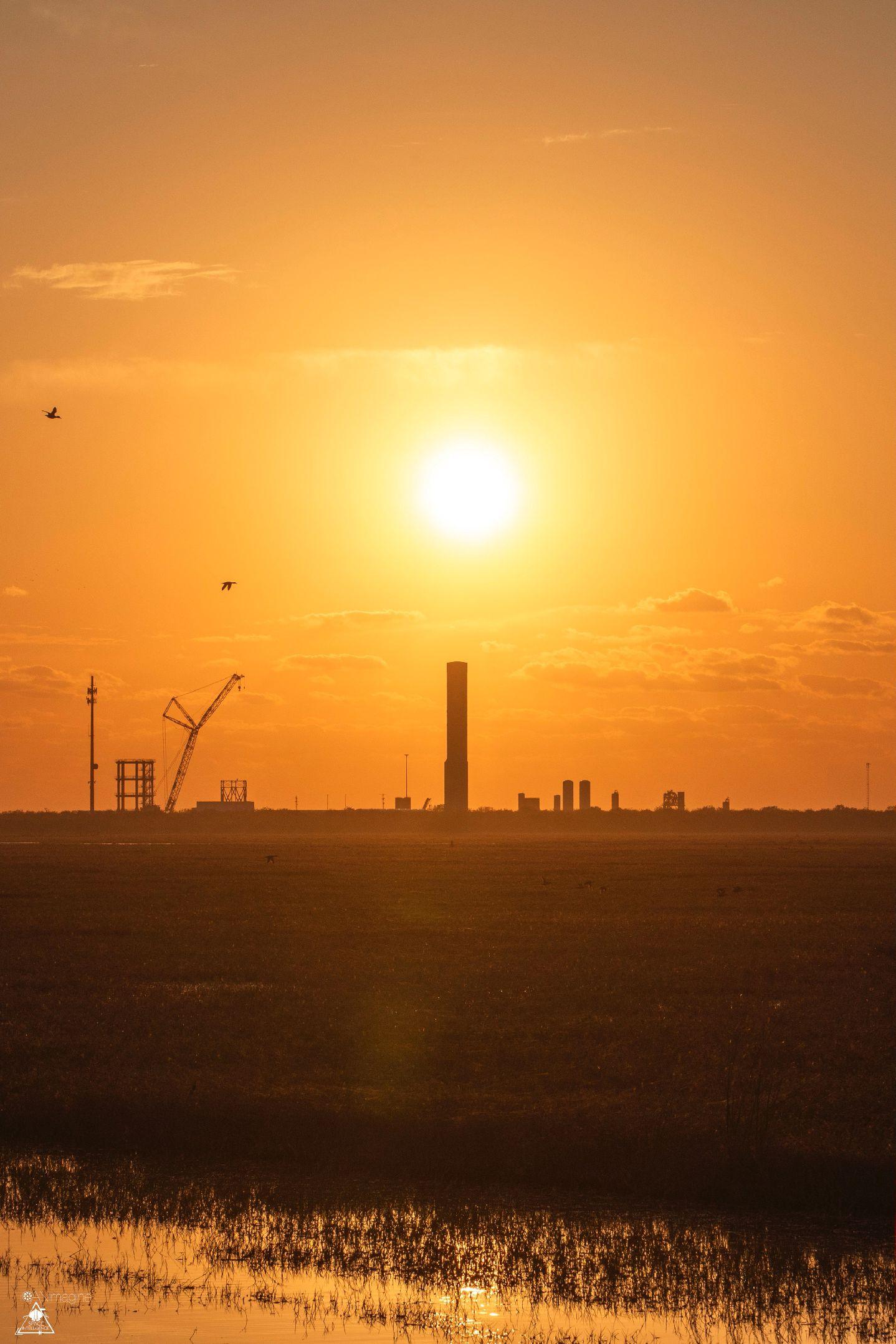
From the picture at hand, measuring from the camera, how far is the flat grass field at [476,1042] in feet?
65.6

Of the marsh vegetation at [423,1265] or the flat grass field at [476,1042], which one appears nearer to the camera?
the marsh vegetation at [423,1265]

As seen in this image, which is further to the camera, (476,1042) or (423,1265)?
(476,1042)

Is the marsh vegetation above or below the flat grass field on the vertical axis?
below

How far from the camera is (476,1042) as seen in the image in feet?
85.5

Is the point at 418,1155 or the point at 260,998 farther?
the point at 260,998

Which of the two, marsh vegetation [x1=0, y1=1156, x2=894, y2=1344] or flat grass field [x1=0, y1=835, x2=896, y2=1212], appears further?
flat grass field [x1=0, y1=835, x2=896, y2=1212]

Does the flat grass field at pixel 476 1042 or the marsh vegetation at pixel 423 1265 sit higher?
the flat grass field at pixel 476 1042

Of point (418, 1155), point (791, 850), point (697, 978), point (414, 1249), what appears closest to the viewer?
point (414, 1249)

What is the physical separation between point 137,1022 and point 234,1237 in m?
11.4

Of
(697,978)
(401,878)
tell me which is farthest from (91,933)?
(401,878)

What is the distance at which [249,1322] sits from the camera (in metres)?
14.2

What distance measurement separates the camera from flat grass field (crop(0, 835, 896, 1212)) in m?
20.0

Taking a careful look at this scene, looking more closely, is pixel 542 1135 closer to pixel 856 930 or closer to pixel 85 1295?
pixel 85 1295

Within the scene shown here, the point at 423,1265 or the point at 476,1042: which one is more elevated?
the point at 476,1042
